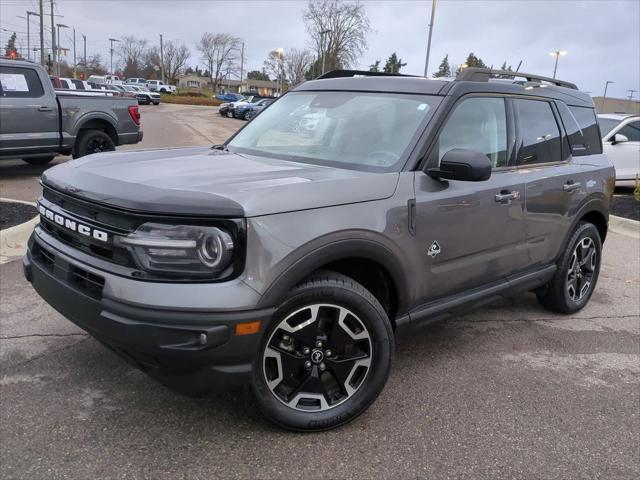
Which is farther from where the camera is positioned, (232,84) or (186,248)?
(232,84)

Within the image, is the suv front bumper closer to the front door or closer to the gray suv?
the gray suv

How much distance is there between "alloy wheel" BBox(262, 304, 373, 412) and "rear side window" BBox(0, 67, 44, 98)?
882 centimetres

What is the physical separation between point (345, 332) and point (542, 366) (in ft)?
5.66

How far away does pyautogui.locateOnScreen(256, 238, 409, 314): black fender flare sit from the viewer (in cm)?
249

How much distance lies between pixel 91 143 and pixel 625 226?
933cm

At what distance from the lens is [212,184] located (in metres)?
2.61

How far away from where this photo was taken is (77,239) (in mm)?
2729

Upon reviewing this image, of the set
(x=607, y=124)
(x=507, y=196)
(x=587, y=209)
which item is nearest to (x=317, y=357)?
(x=507, y=196)

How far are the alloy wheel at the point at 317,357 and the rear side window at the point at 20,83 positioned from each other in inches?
347

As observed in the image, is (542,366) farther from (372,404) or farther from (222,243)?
(222,243)

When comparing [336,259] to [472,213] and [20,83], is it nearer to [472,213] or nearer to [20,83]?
[472,213]

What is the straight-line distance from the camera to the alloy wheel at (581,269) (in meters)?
4.70

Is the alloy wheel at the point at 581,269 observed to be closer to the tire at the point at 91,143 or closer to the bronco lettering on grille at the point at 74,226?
the bronco lettering on grille at the point at 74,226

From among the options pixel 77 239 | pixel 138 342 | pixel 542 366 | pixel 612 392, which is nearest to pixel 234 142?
pixel 77 239
